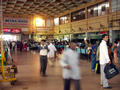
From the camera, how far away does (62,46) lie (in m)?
21.2

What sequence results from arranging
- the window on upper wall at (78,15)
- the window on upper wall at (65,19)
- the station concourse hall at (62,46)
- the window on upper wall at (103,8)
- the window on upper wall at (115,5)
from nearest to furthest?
the station concourse hall at (62,46) → the window on upper wall at (115,5) → the window on upper wall at (103,8) → the window on upper wall at (78,15) → the window on upper wall at (65,19)

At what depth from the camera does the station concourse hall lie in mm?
5715

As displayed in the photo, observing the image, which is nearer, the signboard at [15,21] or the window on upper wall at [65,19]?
the window on upper wall at [65,19]

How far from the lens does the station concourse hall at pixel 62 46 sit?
5715mm

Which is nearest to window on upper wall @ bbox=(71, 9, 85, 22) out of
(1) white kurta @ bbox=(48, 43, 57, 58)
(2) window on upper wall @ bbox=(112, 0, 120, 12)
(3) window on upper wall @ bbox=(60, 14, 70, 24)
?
(3) window on upper wall @ bbox=(60, 14, 70, 24)

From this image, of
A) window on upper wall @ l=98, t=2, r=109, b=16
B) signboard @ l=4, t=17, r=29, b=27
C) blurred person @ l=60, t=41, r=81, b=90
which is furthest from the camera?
signboard @ l=4, t=17, r=29, b=27

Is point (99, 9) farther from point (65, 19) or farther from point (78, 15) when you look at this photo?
point (65, 19)

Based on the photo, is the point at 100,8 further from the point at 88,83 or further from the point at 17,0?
the point at 88,83

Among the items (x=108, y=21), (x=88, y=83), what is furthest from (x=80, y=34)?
(x=88, y=83)

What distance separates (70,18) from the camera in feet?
91.6

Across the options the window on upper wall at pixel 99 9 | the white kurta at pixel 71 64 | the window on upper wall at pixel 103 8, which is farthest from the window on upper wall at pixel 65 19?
the white kurta at pixel 71 64

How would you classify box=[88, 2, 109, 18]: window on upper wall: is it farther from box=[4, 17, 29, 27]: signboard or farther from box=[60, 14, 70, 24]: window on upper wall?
box=[4, 17, 29, 27]: signboard

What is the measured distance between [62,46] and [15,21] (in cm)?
1349

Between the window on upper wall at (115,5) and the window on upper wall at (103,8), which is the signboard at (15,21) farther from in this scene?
the window on upper wall at (115,5)
